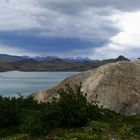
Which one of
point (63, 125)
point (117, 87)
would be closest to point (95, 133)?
point (63, 125)

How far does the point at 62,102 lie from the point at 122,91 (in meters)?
11.5

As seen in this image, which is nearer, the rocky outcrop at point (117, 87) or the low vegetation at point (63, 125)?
the low vegetation at point (63, 125)

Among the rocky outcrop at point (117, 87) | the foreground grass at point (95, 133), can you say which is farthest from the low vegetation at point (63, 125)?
the rocky outcrop at point (117, 87)

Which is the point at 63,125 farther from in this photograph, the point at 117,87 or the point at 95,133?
the point at 117,87

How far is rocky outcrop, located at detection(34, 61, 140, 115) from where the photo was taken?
94.8ft

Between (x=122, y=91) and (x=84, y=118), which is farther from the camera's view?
(x=122, y=91)

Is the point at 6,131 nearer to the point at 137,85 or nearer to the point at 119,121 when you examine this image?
the point at 119,121

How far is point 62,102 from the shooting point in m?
18.8

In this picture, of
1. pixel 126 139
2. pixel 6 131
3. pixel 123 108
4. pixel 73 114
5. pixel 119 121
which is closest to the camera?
pixel 126 139

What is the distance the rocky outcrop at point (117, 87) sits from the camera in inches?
1138

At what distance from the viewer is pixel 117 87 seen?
2973cm

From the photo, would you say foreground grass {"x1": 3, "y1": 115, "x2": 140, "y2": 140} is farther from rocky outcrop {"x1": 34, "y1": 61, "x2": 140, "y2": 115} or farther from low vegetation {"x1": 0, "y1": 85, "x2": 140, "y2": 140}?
rocky outcrop {"x1": 34, "y1": 61, "x2": 140, "y2": 115}

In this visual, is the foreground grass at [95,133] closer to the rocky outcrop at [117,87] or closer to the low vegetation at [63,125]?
the low vegetation at [63,125]

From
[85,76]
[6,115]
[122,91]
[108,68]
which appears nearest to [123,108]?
[122,91]
